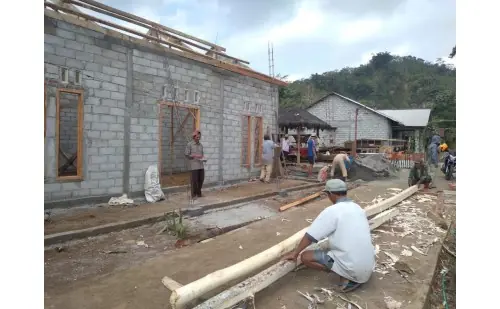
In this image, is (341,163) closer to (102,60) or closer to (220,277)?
(102,60)

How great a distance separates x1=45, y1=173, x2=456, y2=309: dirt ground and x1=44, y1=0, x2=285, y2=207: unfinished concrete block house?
2.10 metres

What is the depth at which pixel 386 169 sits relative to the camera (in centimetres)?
1347

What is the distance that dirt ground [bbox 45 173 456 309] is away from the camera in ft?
10.1

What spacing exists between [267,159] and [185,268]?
7.40 meters

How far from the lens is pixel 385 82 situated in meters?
51.9

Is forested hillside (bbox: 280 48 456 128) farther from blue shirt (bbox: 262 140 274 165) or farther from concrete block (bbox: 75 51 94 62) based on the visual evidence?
concrete block (bbox: 75 51 94 62)

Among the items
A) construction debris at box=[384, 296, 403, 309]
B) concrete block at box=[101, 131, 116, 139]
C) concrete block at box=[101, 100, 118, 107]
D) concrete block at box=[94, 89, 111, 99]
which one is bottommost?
construction debris at box=[384, 296, 403, 309]

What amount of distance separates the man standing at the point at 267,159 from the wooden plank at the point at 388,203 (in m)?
4.25

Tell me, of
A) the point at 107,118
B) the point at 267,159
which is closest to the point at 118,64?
the point at 107,118

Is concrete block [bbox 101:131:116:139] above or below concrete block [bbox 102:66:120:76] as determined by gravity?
below

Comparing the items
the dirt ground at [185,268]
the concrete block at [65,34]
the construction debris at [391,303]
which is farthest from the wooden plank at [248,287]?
the concrete block at [65,34]

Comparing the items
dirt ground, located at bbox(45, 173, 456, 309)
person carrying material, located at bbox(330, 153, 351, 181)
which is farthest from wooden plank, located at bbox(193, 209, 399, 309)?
person carrying material, located at bbox(330, 153, 351, 181)
